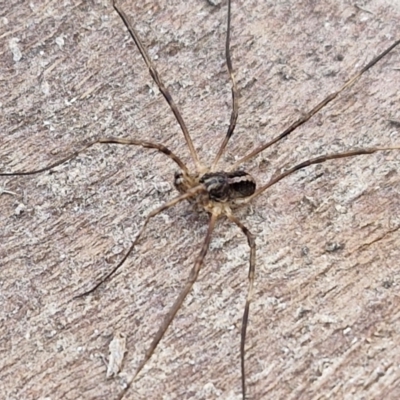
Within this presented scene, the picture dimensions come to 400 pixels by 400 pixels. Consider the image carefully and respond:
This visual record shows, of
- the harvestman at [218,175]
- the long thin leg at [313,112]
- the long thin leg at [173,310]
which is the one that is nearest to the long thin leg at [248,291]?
the harvestman at [218,175]

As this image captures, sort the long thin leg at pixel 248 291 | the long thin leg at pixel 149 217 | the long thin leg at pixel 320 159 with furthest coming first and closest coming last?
the long thin leg at pixel 320 159
the long thin leg at pixel 149 217
the long thin leg at pixel 248 291

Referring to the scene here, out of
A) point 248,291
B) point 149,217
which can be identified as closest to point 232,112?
point 149,217

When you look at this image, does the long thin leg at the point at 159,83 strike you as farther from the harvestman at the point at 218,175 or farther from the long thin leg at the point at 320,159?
the long thin leg at the point at 320,159

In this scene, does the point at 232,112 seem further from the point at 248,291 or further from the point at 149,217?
the point at 248,291

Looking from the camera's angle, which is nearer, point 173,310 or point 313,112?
point 173,310

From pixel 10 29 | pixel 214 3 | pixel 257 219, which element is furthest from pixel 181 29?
pixel 257 219

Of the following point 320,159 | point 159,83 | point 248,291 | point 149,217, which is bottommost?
point 248,291

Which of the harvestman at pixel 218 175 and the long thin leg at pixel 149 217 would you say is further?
the harvestman at pixel 218 175

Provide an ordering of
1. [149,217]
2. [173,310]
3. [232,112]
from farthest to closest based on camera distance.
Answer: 1. [232,112]
2. [149,217]
3. [173,310]

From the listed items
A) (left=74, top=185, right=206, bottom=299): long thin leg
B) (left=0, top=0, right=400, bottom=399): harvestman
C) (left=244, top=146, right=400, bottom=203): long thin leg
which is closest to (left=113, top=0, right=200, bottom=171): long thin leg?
(left=0, top=0, right=400, bottom=399): harvestman
